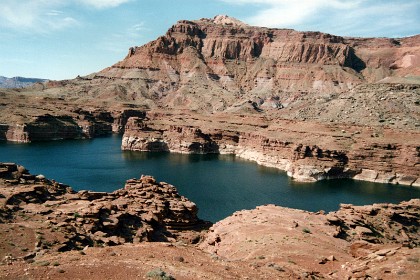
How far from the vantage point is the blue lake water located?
73375 mm

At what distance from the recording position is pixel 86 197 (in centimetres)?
4319

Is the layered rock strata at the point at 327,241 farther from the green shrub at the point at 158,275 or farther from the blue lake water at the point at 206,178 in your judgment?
the blue lake water at the point at 206,178

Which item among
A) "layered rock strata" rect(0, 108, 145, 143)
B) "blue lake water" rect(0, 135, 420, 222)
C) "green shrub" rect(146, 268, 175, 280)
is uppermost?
"green shrub" rect(146, 268, 175, 280)

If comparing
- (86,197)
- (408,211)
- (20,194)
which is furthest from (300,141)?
(20,194)

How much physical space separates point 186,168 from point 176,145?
1169 inches

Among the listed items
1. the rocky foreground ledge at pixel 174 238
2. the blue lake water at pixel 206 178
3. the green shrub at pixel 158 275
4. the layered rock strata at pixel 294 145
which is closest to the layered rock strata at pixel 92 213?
the rocky foreground ledge at pixel 174 238

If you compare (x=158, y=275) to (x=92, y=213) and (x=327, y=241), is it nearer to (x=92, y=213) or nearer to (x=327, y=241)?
(x=92, y=213)

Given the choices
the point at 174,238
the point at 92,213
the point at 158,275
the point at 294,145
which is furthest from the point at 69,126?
the point at 158,275

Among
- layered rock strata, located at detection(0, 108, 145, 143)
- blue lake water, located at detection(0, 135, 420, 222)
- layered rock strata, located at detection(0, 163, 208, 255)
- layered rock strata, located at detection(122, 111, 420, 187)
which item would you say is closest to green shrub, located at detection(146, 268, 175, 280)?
layered rock strata, located at detection(0, 163, 208, 255)

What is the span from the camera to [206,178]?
300ft

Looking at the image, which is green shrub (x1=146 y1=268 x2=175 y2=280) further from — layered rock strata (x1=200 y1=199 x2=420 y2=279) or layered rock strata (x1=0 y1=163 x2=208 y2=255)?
layered rock strata (x1=0 y1=163 x2=208 y2=255)

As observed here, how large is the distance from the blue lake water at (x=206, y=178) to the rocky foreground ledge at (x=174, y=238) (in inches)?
757

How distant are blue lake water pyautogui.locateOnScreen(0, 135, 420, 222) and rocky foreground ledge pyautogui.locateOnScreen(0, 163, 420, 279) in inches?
757

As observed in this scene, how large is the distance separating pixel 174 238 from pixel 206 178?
49.9 meters
